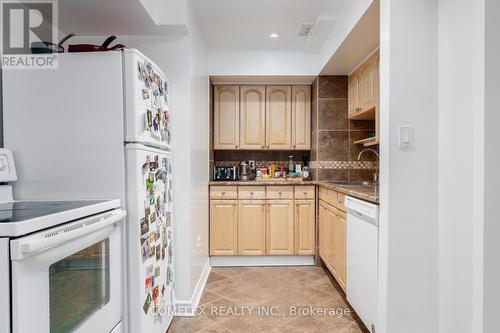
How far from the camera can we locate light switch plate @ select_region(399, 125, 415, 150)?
5.41ft

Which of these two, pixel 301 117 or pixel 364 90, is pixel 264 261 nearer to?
pixel 301 117

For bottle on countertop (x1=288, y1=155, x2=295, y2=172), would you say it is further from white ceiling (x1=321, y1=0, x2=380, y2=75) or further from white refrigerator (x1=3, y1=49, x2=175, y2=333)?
white refrigerator (x1=3, y1=49, x2=175, y2=333)

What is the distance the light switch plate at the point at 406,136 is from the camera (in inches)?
64.9

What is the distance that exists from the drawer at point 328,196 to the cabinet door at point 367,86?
888 millimetres

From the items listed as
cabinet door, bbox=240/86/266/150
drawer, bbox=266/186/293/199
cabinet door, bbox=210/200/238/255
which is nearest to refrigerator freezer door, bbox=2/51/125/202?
cabinet door, bbox=210/200/238/255

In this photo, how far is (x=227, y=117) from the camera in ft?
12.5

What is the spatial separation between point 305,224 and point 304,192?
0.38m

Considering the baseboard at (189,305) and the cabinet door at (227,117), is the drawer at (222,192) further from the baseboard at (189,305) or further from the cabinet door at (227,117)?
the baseboard at (189,305)

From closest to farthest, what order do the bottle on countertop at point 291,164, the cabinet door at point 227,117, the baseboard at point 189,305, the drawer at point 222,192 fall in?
the baseboard at point 189,305 < the drawer at point 222,192 < the cabinet door at point 227,117 < the bottle on countertop at point 291,164

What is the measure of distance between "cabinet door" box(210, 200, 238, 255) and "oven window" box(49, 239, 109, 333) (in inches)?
81.9

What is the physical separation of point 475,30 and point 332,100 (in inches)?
86.6

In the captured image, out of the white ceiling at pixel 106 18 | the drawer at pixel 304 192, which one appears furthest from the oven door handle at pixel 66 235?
the drawer at pixel 304 192

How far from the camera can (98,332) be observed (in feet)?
4.06

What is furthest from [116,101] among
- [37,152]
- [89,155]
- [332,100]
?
[332,100]
